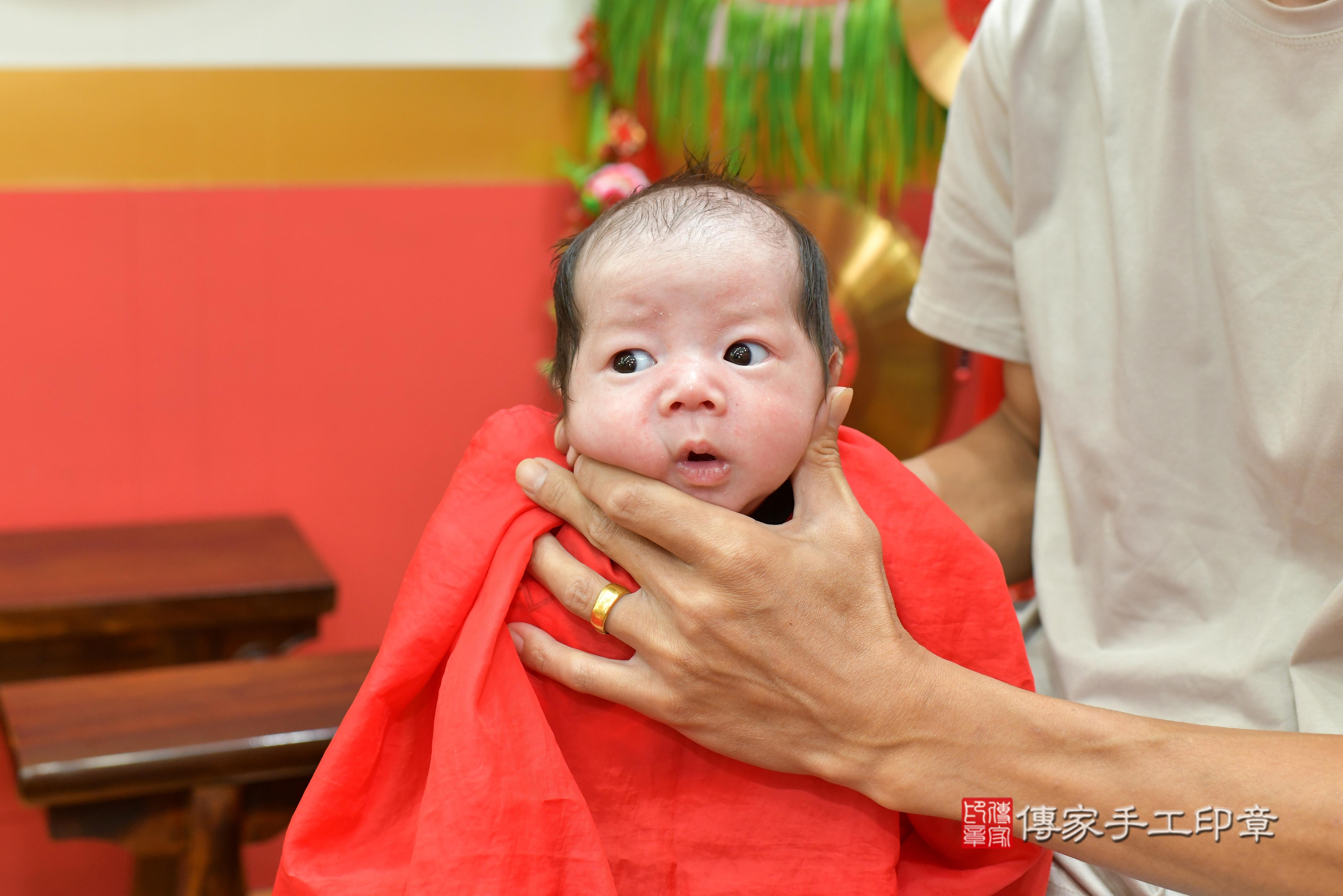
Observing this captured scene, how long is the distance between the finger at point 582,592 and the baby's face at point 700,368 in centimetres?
8

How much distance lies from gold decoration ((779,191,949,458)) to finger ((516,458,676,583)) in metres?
1.59

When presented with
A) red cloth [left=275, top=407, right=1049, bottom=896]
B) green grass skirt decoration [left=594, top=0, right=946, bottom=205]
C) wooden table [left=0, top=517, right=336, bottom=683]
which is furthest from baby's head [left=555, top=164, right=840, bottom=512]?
green grass skirt decoration [left=594, top=0, right=946, bottom=205]

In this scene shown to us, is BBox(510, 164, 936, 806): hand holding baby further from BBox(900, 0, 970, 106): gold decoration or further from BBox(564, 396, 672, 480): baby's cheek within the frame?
BBox(900, 0, 970, 106): gold decoration

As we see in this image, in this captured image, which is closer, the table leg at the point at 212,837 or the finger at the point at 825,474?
the finger at the point at 825,474

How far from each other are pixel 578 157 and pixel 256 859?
167 centimetres

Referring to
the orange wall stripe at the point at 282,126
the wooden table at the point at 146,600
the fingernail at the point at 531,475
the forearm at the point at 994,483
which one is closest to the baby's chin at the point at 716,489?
the fingernail at the point at 531,475

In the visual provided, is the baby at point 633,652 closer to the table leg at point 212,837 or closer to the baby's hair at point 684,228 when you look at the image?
the baby's hair at point 684,228

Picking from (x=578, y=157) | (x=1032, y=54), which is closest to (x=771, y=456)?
(x=1032, y=54)

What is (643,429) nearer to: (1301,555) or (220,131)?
(1301,555)

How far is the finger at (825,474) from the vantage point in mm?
836

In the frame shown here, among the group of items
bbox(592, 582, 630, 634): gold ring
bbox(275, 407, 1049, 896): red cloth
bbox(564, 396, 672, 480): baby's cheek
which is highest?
bbox(564, 396, 672, 480): baby's cheek

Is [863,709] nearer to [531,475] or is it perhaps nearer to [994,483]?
[531,475]

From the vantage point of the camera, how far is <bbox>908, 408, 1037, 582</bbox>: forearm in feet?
3.86

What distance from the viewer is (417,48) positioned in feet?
7.63
